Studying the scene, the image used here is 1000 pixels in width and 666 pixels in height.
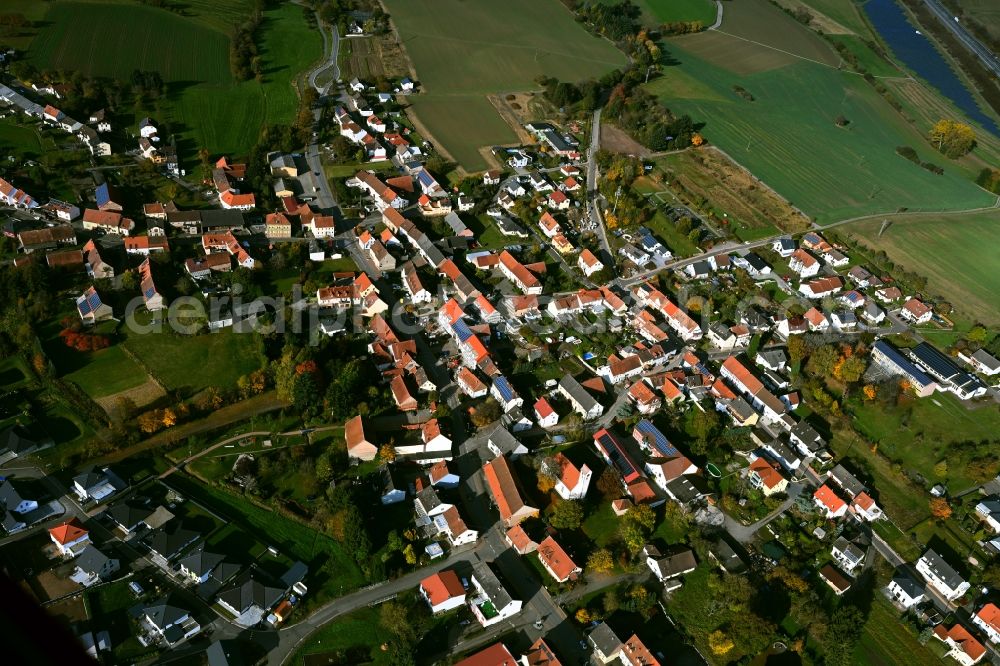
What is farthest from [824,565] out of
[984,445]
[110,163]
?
[110,163]

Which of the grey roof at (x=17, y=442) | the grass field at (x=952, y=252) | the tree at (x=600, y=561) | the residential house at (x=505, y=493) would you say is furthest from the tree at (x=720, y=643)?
the grass field at (x=952, y=252)

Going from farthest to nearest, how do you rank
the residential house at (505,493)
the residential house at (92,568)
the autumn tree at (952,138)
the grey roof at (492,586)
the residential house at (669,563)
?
the autumn tree at (952,138) → the residential house at (505,493) → the residential house at (669,563) → the grey roof at (492,586) → the residential house at (92,568)

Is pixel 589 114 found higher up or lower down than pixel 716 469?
higher up

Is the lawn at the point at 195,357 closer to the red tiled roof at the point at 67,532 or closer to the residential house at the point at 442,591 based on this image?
the red tiled roof at the point at 67,532

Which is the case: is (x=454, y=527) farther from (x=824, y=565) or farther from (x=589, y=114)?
(x=589, y=114)

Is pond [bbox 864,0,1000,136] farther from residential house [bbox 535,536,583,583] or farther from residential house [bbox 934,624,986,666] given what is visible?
residential house [bbox 535,536,583,583]

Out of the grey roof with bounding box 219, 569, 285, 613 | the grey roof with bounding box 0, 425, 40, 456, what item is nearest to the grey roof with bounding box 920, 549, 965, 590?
the grey roof with bounding box 219, 569, 285, 613

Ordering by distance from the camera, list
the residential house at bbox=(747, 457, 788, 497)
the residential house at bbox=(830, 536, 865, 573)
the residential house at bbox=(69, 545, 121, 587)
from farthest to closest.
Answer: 1. the residential house at bbox=(747, 457, 788, 497)
2. the residential house at bbox=(830, 536, 865, 573)
3. the residential house at bbox=(69, 545, 121, 587)
